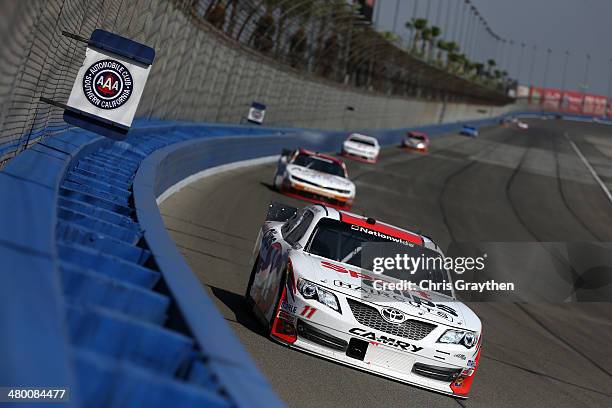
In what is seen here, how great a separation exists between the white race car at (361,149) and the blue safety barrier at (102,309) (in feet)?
112

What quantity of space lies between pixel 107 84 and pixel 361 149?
32.3m

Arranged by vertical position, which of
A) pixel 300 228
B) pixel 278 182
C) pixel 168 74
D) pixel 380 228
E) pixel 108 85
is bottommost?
pixel 300 228

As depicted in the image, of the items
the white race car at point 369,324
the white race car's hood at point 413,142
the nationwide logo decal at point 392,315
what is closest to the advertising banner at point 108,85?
the white race car at point 369,324

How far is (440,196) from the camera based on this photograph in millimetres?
34312

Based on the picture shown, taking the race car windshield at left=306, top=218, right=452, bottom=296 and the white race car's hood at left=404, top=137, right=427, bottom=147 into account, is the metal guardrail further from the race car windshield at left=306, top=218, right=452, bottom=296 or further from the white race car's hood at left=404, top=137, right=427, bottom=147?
the white race car's hood at left=404, top=137, right=427, bottom=147

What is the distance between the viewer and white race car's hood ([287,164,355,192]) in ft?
75.9

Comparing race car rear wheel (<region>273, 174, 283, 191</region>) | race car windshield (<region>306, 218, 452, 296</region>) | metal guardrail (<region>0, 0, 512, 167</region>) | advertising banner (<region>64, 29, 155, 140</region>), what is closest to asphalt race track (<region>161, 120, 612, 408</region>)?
race car rear wheel (<region>273, 174, 283, 191</region>)

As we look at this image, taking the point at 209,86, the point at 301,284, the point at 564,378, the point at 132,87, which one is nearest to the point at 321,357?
the point at 301,284

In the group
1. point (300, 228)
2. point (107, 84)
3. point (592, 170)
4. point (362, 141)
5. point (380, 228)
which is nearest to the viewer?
point (300, 228)

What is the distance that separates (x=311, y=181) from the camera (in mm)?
23156

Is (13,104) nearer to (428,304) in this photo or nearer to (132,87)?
(132,87)

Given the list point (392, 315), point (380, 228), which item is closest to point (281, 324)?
point (392, 315)

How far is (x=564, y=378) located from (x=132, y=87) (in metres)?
5.27

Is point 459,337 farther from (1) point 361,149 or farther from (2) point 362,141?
(2) point 362,141
